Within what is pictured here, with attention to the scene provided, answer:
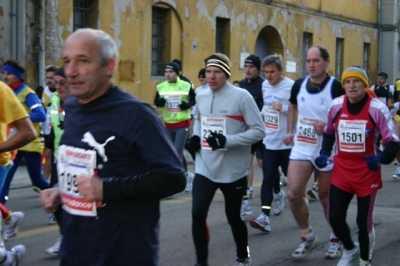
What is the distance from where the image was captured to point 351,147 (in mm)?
6734

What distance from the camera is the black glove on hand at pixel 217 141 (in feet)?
22.1

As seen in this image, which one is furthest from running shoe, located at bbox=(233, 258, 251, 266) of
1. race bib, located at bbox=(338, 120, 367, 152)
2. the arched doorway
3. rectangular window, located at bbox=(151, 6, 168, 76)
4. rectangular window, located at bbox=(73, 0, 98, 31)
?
the arched doorway

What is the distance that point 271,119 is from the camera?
32.1ft

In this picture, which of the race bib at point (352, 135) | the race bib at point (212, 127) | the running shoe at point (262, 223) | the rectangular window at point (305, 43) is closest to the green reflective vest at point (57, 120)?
the race bib at point (212, 127)

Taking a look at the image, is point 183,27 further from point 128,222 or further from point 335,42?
point 128,222

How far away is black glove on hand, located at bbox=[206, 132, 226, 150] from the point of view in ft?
22.1

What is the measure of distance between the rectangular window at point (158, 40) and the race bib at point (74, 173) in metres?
17.5

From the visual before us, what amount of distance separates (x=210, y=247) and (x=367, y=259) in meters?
1.89

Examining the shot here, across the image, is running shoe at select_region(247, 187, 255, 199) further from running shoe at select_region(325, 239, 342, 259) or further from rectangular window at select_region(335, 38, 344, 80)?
rectangular window at select_region(335, 38, 344, 80)

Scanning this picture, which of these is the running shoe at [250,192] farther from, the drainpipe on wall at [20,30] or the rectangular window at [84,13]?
the rectangular window at [84,13]

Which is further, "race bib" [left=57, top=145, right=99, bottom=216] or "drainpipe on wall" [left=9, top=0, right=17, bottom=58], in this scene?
"drainpipe on wall" [left=9, top=0, right=17, bottom=58]

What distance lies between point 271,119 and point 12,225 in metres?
3.47

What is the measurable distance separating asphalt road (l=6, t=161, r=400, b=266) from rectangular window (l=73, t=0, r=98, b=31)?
7.32 meters

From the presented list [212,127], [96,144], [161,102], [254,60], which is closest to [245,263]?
[212,127]
